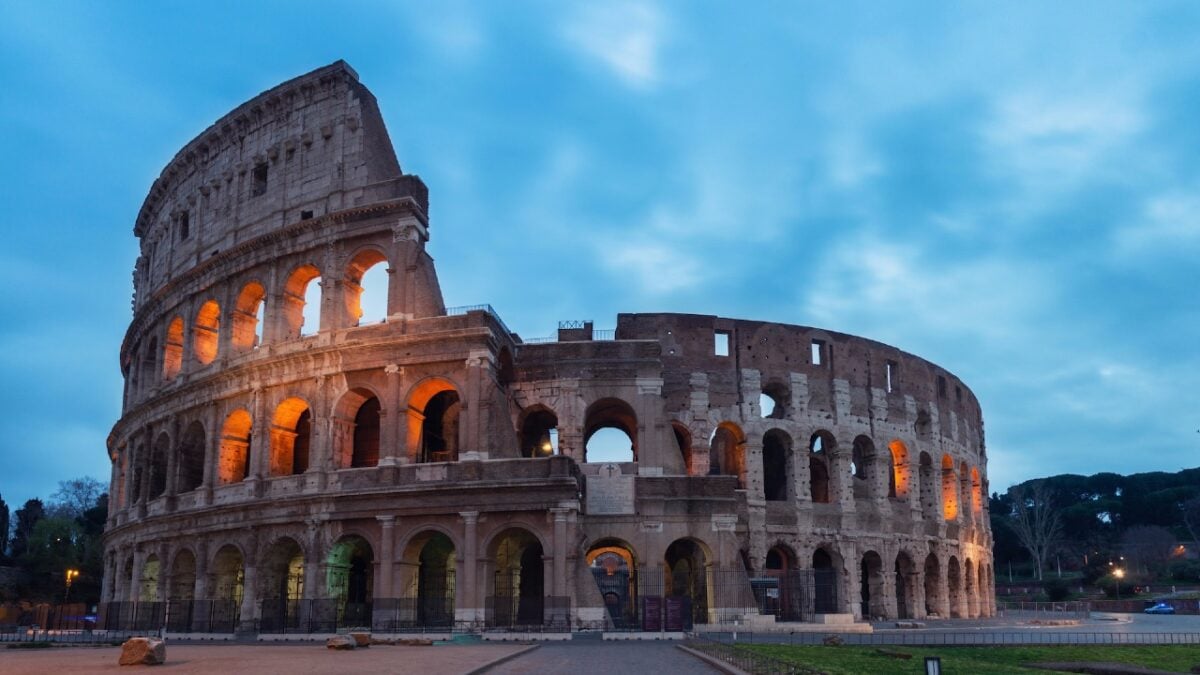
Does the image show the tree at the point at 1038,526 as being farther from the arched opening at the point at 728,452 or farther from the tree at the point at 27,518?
the tree at the point at 27,518

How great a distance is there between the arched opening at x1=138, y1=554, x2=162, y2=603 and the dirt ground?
1392cm

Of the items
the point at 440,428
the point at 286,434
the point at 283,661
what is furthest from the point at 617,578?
the point at 283,661

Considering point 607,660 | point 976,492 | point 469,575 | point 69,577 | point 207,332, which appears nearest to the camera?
point 607,660

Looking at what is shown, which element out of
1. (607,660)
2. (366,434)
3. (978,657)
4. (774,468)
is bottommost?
(978,657)

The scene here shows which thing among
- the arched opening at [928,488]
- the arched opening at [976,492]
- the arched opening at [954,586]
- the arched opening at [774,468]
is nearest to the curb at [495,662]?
the arched opening at [774,468]

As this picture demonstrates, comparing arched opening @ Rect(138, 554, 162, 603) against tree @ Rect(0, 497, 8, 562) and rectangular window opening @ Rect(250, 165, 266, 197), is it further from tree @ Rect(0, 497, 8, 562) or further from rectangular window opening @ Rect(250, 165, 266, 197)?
tree @ Rect(0, 497, 8, 562)

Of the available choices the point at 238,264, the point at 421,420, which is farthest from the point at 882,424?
the point at 238,264

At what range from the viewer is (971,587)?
42.4 meters

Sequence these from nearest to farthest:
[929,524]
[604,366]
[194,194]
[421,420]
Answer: [421,420] → [604,366] → [194,194] → [929,524]

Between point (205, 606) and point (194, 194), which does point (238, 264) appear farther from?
point (205, 606)

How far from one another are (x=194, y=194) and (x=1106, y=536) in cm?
7801

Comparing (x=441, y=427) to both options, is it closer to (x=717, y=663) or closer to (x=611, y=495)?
(x=611, y=495)

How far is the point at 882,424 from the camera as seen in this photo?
38.3 meters

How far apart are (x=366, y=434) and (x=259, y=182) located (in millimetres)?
9769
